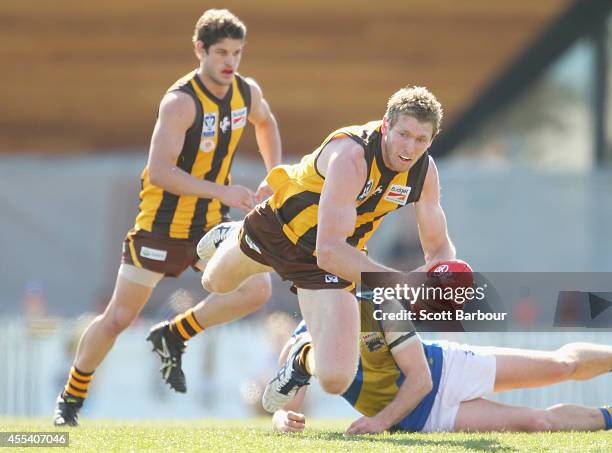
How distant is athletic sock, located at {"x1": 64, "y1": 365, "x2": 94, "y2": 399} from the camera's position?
6820 mm

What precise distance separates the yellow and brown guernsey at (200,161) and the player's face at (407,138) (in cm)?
178

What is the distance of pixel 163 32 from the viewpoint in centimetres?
1684

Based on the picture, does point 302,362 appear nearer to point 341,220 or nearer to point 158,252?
point 341,220

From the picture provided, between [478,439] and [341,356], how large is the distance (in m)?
0.79

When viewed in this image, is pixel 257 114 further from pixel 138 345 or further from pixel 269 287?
pixel 138 345

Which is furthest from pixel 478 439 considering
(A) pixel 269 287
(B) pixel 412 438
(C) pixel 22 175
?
(C) pixel 22 175

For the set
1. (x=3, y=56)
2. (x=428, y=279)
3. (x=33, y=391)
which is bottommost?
(x=33, y=391)

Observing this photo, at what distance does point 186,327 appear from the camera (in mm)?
7020

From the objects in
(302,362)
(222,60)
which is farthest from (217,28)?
(302,362)

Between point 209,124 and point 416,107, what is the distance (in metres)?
1.98

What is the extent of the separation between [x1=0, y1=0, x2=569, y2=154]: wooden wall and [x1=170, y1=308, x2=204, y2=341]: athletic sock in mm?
10258

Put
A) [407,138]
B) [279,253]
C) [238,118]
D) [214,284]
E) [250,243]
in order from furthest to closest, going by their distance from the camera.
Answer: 1. [238,118]
2. [214,284]
3. [250,243]
4. [279,253]
5. [407,138]

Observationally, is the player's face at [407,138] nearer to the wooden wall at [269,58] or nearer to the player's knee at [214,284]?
the player's knee at [214,284]

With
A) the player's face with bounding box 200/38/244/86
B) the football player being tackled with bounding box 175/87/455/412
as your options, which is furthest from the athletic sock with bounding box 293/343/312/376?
the player's face with bounding box 200/38/244/86
